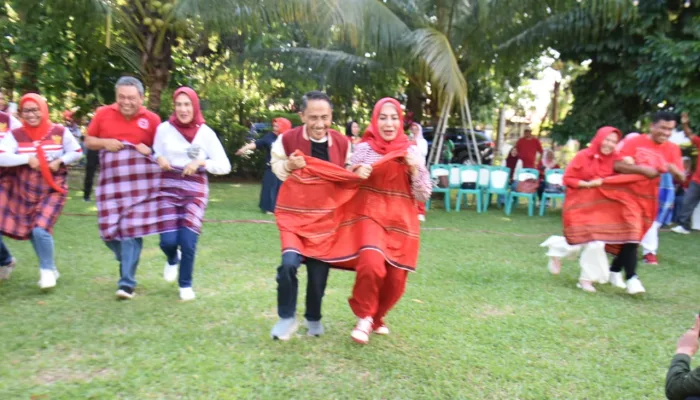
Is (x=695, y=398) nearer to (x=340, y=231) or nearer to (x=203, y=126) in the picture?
(x=340, y=231)

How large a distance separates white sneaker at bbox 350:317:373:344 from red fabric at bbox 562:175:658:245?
291 cm

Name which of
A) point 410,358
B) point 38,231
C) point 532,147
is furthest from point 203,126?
point 532,147

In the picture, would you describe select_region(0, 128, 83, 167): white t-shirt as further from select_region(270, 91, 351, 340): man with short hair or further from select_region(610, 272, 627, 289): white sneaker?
select_region(610, 272, 627, 289): white sneaker

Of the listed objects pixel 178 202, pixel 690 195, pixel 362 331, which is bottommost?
pixel 362 331

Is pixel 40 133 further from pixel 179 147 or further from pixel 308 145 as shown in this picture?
pixel 308 145

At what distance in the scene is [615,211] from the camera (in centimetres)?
591

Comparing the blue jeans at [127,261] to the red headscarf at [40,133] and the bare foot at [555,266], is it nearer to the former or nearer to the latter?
the red headscarf at [40,133]

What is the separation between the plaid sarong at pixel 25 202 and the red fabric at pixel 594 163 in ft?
15.4

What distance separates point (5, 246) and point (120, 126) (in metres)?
1.70

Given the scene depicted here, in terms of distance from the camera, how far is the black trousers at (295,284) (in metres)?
3.91

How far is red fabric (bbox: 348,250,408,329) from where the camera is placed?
3.88 meters

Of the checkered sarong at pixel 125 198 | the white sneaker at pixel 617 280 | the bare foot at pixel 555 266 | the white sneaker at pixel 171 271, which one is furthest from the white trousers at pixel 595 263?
the checkered sarong at pixel 125 198

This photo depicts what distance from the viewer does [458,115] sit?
17.6m

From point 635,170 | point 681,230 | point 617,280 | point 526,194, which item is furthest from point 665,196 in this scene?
point 526,194
